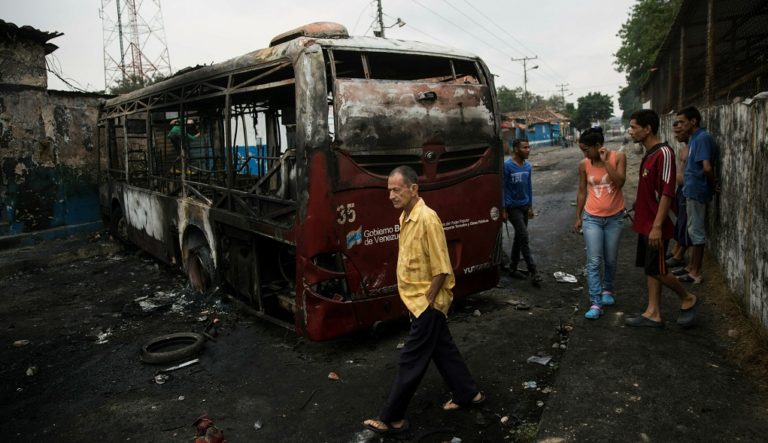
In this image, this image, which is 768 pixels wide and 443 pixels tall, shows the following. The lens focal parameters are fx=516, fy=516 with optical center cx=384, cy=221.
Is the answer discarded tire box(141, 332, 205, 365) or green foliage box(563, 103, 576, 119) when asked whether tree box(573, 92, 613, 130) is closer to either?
green foliage box(563, 103, 576, 119)

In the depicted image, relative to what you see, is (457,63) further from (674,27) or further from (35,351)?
(674,27)

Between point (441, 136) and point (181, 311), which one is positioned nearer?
point (441, 136)

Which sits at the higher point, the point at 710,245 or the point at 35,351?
the point at 710,245

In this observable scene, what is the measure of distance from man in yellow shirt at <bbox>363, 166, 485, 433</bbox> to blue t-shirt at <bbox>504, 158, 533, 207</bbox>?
3563 millimetres

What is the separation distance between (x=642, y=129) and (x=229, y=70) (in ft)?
12.4

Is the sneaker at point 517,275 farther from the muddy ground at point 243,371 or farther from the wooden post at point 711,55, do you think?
the wooden post at point 711,55

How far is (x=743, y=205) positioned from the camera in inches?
185

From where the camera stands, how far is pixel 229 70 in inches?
197

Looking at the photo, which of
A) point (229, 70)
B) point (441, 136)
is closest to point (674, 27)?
point (441, 136)

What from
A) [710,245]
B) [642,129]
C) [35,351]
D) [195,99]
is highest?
[195,99]

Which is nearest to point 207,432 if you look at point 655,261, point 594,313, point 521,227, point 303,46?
point 303,46

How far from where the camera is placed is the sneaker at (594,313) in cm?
475

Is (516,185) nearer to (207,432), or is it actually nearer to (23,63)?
(207,432)

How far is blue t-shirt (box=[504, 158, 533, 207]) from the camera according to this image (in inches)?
255
